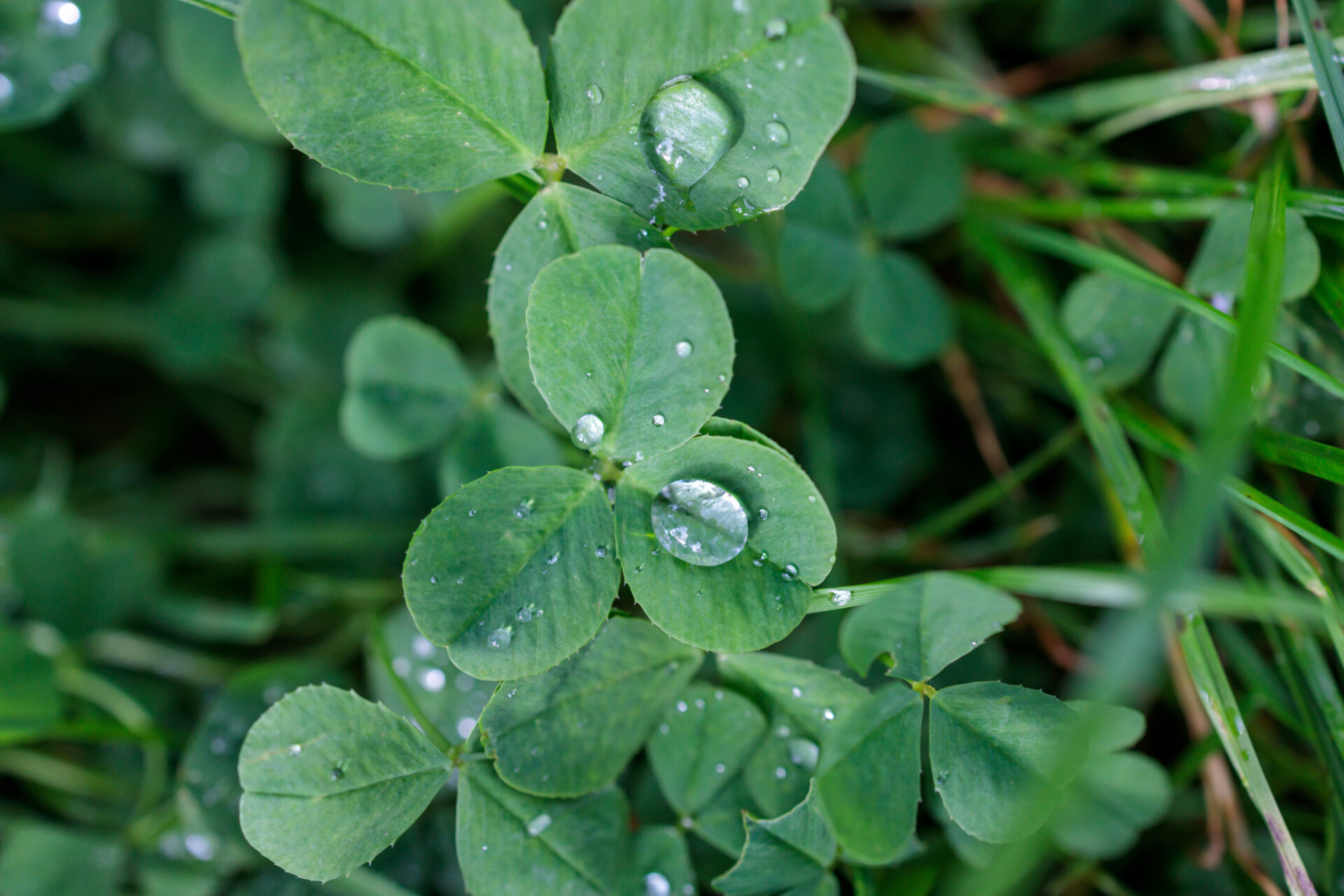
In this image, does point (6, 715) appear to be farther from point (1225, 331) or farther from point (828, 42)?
point (1225, 331)

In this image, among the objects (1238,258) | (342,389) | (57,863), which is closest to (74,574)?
(57,863)

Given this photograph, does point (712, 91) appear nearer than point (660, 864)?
Yes

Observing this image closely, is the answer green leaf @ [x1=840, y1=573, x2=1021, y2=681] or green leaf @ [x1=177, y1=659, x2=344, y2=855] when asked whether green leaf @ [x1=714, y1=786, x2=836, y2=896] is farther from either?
green leaf @ [x1=177, y1=659, x2=344, y2=855]

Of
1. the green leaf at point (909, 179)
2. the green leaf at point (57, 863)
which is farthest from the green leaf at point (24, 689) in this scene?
the green leaf at point (909, 179)

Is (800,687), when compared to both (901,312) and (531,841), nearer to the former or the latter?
(531,841)

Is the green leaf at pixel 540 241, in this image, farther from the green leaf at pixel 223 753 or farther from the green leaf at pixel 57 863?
the green leaf at pixel 57 863

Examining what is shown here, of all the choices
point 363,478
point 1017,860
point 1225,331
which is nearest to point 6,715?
point 363,478
